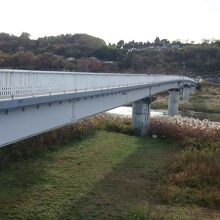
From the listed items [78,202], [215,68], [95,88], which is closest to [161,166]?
[95,88]

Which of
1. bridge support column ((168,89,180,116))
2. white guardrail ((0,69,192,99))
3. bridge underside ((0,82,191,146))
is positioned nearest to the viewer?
bridge underside ((0,82,191,146))

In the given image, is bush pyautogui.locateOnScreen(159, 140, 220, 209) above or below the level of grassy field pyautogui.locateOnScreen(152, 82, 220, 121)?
above

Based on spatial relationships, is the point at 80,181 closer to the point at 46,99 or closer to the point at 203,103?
the point at 46,99

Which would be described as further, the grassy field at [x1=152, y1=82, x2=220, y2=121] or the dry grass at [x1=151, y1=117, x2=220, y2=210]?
the grassy field at [x1=152, y1=82, x2=220, y2=121]

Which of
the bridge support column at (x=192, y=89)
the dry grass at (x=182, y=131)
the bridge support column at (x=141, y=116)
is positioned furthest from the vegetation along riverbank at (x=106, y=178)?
the bridge support column at (x=192, y=89)

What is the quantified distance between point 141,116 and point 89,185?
17.1 m

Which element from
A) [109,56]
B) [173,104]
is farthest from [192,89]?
[173,104]

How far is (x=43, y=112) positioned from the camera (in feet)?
43.7

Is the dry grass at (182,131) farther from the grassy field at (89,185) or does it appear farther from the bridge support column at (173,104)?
the bridge support column at (173,104)

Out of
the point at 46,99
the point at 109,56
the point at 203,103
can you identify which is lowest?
the point at 203,103

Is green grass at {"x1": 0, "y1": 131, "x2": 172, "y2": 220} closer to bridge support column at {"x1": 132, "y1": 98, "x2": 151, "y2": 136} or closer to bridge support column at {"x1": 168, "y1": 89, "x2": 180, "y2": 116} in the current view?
bridge support column at {"x1": 132, "y1": 98, "x2": 151, "y2": 136}

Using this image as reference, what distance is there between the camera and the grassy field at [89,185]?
A: 14.5m

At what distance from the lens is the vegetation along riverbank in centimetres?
1477

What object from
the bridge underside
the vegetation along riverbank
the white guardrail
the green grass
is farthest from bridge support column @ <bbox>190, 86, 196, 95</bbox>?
the bridge underside
